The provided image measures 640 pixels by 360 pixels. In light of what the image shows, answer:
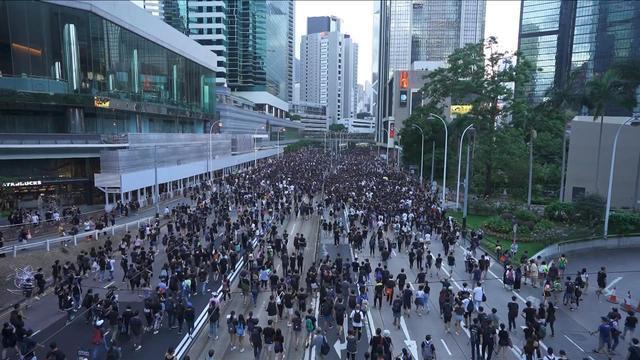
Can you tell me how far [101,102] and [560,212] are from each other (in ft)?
127

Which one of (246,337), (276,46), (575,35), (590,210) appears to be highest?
(276,46)

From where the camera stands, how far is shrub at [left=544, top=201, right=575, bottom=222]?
30.3 metres

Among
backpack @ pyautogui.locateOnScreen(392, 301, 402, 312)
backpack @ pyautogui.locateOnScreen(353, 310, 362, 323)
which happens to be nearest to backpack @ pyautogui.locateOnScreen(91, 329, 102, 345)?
backpack @ pyautogui.locateOnScreen(353, 310, 362, 323)

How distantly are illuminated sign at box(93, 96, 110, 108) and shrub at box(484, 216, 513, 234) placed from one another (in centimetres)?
3395

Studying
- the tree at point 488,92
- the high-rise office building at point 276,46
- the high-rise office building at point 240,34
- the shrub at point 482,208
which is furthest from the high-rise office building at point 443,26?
the shrub at point 482,208

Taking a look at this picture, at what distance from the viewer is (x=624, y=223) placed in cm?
2666

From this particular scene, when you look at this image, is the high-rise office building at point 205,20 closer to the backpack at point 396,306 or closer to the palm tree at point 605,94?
the palm tree at point 605,94

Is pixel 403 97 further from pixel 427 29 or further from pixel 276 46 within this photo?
pixel 276 46

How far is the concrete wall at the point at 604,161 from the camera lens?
34.5m

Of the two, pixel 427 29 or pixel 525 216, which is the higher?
pixel 427 29

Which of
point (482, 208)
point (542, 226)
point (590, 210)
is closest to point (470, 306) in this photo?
point (542, 226)

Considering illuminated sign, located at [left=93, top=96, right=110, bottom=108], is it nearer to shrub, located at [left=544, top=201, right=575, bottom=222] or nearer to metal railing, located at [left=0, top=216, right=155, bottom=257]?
metal railing, located at [left=0, top=216, right=155, bottom=257]

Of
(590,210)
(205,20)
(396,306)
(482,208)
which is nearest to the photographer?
(396,306)

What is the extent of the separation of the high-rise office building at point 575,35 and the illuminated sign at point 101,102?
8240 cm
